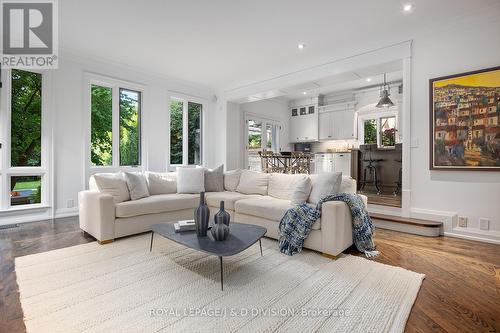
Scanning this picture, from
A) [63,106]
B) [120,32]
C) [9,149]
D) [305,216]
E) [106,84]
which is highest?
[120,32]

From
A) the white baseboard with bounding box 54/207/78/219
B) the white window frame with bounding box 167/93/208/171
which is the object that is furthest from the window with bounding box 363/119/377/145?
the white baseboard with bounding box 54/207/78/219

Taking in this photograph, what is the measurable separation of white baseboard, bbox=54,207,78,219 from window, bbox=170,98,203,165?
212 centimetres

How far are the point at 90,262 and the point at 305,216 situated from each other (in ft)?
7.09

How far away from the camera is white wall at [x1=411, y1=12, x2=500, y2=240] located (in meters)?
3.17

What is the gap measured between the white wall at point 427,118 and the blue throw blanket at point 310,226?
148 centimetres

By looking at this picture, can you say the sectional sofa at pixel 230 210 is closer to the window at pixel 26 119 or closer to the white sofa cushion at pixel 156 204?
the white sofa cushion at pixel 156 204

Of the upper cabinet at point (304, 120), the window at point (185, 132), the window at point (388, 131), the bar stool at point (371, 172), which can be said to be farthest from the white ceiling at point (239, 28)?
the window at point (388, 131)

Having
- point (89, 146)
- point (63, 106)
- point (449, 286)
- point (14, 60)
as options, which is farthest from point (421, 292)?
point (14, 60)

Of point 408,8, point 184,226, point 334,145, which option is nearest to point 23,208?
point 184,226

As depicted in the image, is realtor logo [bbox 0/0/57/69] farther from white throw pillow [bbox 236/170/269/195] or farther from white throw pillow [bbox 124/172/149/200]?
white throw pillow [bbox 236/170/269/195]

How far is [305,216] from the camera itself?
269 centimetres

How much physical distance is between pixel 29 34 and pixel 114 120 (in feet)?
5.72

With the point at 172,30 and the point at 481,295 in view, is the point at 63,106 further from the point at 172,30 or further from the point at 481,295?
the point at 481,295

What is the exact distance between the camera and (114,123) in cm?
504
